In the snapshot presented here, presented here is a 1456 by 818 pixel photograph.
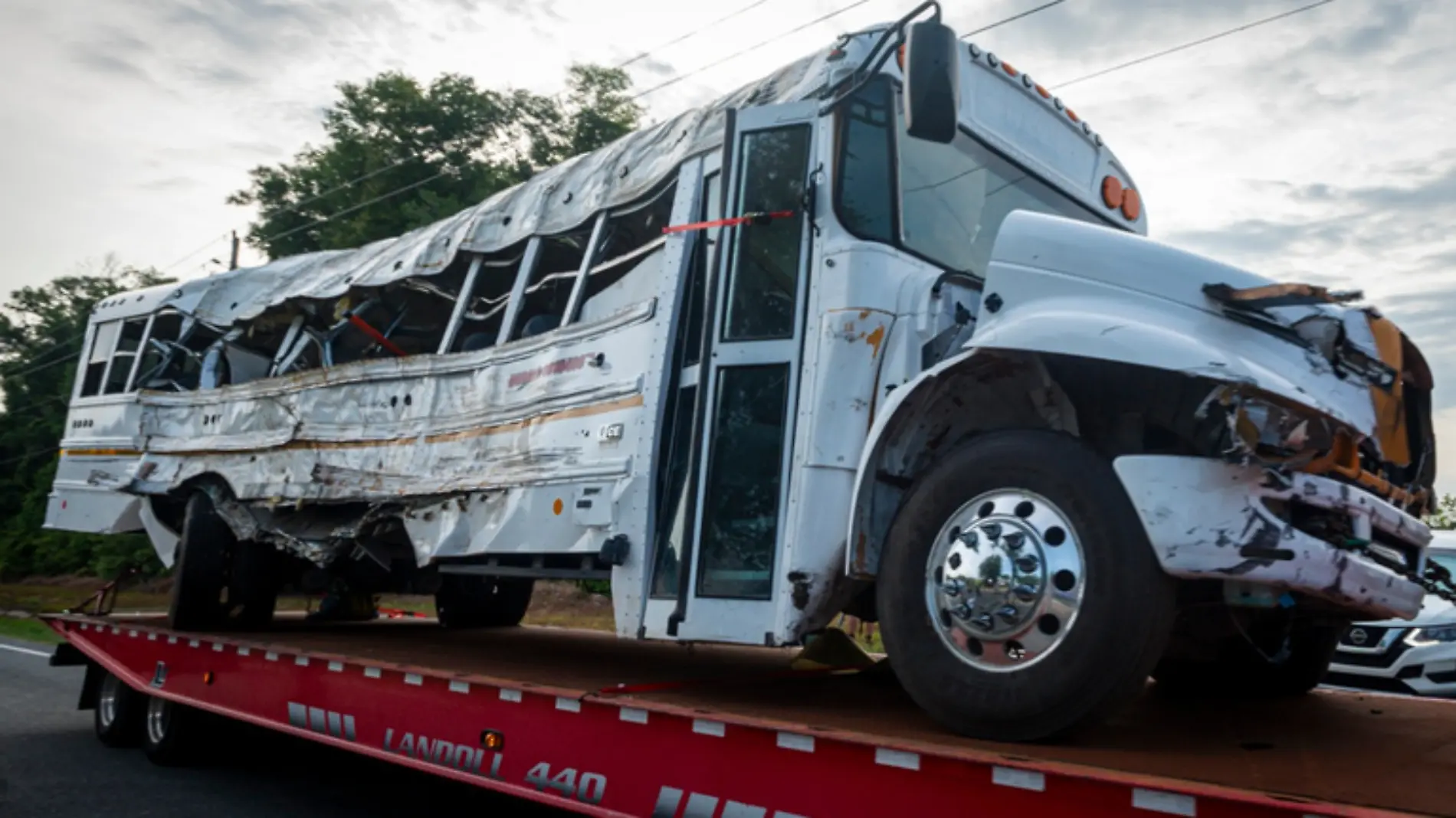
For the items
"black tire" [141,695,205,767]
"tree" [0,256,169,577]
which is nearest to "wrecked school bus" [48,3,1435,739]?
"black tire" [141,695,205,767]

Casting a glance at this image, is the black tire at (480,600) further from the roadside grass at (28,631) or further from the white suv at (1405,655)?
the roadside grass at (28,631)

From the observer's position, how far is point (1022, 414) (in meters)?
3.87

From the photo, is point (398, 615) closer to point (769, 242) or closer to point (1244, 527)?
point (769, 242)

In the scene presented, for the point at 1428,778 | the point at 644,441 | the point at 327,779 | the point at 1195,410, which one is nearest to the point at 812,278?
the point at 644,441

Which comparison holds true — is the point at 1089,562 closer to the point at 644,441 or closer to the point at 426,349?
the point at 644,441

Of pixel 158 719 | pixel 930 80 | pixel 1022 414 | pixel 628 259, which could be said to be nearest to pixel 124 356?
pixel 158 719

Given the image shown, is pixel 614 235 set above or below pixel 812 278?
above

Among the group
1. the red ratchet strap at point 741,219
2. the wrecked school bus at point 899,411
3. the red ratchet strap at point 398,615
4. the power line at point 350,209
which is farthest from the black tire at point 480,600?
the power line at point 350,209

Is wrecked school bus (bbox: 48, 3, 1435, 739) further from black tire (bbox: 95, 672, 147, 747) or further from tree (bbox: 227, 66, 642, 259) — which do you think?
tree (bbox: 227, 66, 642, 259)

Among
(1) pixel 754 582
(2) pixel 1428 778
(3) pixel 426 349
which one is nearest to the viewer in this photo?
(2) pixel 1428 778

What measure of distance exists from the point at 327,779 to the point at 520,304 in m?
3.05

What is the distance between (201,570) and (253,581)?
35 centimetres

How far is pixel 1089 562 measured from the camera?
3.18m

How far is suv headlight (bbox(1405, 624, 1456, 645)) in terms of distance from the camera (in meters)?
7.57
